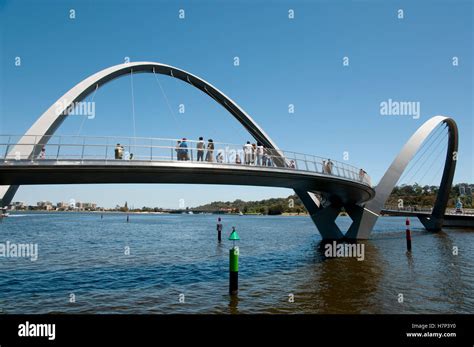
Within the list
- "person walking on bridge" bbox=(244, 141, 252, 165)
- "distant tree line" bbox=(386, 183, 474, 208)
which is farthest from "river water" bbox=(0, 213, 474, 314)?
"distant tree line" bbox=(386, 183, 474, 208)

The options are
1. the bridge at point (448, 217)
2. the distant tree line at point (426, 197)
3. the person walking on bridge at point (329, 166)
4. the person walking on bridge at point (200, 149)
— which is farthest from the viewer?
the distant tree line at point (426, 197)

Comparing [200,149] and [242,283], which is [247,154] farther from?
[242,283]

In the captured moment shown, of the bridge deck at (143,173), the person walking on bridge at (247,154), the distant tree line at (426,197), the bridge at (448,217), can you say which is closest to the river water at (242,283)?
the bridge deck at (143,173)

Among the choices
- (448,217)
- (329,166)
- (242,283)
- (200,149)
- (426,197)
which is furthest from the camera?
(426,197)

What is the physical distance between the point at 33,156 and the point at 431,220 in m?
51.0

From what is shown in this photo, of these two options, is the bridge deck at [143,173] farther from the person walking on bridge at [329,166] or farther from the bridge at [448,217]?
the bridge at [448,217]

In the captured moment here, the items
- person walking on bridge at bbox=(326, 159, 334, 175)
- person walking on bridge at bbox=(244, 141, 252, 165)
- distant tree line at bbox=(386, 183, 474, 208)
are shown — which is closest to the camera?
person walking on bridge at bbox=(244, 141, 252, 165)

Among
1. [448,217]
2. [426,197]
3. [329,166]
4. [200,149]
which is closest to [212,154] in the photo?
[200,149]

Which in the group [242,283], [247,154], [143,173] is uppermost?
[247,154]

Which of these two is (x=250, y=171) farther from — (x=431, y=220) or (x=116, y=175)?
(x=431, y=220)

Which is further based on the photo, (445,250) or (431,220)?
(431,220)

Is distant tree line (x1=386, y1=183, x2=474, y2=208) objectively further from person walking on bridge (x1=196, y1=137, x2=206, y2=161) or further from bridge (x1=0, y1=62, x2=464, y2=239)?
person walking on bridge (x1=196, y1=137, x2=206, y2=161)
